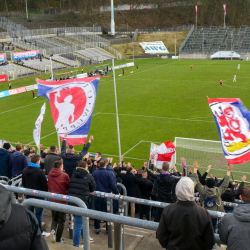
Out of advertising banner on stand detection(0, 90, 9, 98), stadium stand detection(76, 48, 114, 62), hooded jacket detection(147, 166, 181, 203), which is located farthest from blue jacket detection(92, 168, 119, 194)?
stadium stand detection(76, 48, 114, 62)

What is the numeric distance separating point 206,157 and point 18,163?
10.3 m

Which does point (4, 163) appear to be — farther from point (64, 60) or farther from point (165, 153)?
point (64, 60)

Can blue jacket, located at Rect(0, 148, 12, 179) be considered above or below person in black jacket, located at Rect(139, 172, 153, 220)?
above

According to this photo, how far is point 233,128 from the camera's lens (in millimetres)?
10172

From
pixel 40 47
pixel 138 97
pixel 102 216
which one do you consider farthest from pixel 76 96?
pixel 40 47

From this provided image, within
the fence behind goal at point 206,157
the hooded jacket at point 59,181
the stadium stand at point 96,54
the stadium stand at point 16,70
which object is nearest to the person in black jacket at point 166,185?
the hooded jacket at point 59,181

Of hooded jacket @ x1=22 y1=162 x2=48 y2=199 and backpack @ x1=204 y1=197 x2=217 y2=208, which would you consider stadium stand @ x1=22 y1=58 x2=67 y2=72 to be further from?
backpack @ x1=204 y1=197 x2=217 y2=208

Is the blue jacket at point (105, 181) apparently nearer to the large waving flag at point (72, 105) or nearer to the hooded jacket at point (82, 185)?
the hooded jacket at point (82, 185)

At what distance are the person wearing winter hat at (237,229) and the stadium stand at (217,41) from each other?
8375 cm

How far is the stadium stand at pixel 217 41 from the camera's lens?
8488cm

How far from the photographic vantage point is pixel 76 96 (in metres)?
11.9

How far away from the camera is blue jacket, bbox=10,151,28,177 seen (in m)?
10.1

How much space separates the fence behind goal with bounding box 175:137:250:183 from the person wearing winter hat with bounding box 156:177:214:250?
12.6 m

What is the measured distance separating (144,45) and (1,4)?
4594 centimetres
